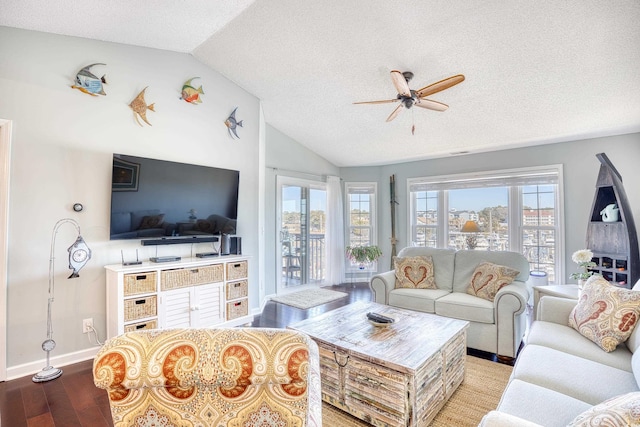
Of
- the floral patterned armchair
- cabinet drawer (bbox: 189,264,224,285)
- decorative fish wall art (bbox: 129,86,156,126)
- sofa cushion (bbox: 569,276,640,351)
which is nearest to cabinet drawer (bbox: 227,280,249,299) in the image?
cabinet drawer (bbox: 189,264,224,285)

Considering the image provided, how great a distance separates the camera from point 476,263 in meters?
3.54

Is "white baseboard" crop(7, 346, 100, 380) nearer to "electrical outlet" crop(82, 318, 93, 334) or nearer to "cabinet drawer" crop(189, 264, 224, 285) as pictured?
"electrical outlet" crop(82, 318, 93, 334)

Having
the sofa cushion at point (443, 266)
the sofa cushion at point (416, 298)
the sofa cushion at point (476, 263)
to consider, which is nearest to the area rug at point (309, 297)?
the sofa cushion at point (416, 298)

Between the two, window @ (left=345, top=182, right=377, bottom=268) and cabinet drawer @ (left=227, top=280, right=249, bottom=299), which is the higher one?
window @ (left=345, top=182, right=377, bottom=268)

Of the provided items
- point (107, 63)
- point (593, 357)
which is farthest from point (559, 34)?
point (107, 63)

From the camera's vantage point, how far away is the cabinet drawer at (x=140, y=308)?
9.12ft

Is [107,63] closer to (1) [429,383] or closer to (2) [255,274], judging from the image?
(2) [255,274]

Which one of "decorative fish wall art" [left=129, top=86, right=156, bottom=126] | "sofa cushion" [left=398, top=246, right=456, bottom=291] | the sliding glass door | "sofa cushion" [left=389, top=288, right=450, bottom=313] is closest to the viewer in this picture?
"decorative fish wall art" [left=129, top=86, right=156, bottom=126]

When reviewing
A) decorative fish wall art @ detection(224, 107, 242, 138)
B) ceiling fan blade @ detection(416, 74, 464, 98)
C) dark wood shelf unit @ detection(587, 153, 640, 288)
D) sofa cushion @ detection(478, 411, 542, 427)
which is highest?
decorative fish wall art @ detection(224, 107, 242, 138)

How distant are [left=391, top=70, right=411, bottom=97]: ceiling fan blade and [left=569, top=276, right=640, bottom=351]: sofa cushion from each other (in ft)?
6.72

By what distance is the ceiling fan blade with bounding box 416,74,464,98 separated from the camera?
2440mm

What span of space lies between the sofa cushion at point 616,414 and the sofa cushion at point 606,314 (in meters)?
1.40

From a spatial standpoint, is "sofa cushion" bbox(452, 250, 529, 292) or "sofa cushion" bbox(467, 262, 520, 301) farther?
"sofa cushion" bbox(452, 250, 529, 292)

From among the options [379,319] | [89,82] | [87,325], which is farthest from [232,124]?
[379,319]
